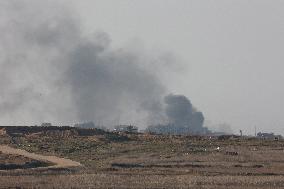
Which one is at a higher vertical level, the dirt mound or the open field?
the dirt mound

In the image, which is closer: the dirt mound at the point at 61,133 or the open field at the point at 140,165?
the open field at the point at 140,165

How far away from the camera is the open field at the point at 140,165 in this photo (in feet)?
194

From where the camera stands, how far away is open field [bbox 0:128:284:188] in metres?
59.2

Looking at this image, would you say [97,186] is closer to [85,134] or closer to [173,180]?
[173,180]

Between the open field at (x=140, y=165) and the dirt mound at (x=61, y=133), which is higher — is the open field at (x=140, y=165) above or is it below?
below

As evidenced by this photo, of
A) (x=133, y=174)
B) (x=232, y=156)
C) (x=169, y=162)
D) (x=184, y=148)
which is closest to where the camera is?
(x=133, y=174)

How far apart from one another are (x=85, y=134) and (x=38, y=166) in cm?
6675

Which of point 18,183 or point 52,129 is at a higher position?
point 52,129

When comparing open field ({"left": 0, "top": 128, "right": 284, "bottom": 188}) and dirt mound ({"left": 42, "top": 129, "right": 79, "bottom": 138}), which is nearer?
open field ({"left": 0, "top": 128, "right": 284, "bottom": 188})

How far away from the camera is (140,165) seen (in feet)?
267

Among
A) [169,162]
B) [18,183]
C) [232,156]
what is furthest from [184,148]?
[18,183]

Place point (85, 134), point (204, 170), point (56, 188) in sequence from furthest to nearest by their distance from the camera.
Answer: point (85, 134)
point (204, 170)
point (56, 188)

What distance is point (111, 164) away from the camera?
271 feet

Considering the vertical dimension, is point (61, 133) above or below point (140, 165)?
above
